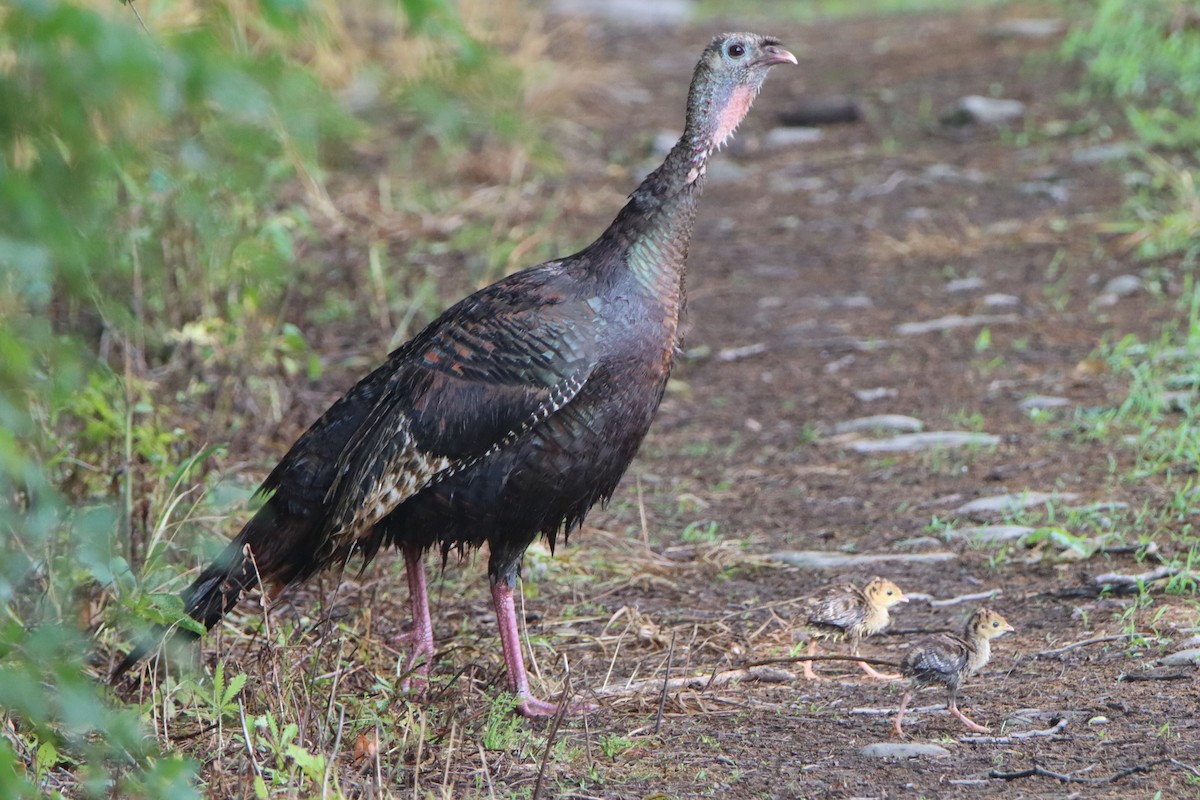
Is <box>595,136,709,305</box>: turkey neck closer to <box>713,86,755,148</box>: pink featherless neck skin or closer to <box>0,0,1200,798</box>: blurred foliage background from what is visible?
<box>713,86,755,148</box>: pink featherless neck skin

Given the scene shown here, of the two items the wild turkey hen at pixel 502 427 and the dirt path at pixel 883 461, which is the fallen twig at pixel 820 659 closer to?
the dirt path at pixel 883 461

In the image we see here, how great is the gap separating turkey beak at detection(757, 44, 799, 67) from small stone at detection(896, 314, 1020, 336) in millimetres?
3358

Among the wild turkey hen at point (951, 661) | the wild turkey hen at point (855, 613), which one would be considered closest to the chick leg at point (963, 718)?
the wild turkey hen at point (951, 661)

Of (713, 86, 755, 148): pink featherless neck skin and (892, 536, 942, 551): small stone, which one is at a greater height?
(713, 86, 755, 148): pink featherless neck skin

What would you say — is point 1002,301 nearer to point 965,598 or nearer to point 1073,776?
point 965,598

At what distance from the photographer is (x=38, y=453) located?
461cm

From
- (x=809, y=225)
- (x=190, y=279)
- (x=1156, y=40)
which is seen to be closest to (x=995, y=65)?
(x=1156, y=40)

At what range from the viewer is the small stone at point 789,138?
11844 mm

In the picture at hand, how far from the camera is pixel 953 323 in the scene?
8.03m

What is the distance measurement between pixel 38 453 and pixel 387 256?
4907 mm

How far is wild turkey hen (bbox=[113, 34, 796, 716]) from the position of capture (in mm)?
4348

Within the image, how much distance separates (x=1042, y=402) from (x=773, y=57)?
2654 mm

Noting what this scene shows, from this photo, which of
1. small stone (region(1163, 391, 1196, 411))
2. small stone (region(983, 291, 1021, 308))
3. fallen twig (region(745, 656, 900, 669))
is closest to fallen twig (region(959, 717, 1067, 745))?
fallen twig (region(745, 656, 900, 669))

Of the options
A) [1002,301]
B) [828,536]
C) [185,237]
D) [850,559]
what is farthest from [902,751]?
[1002,301]
